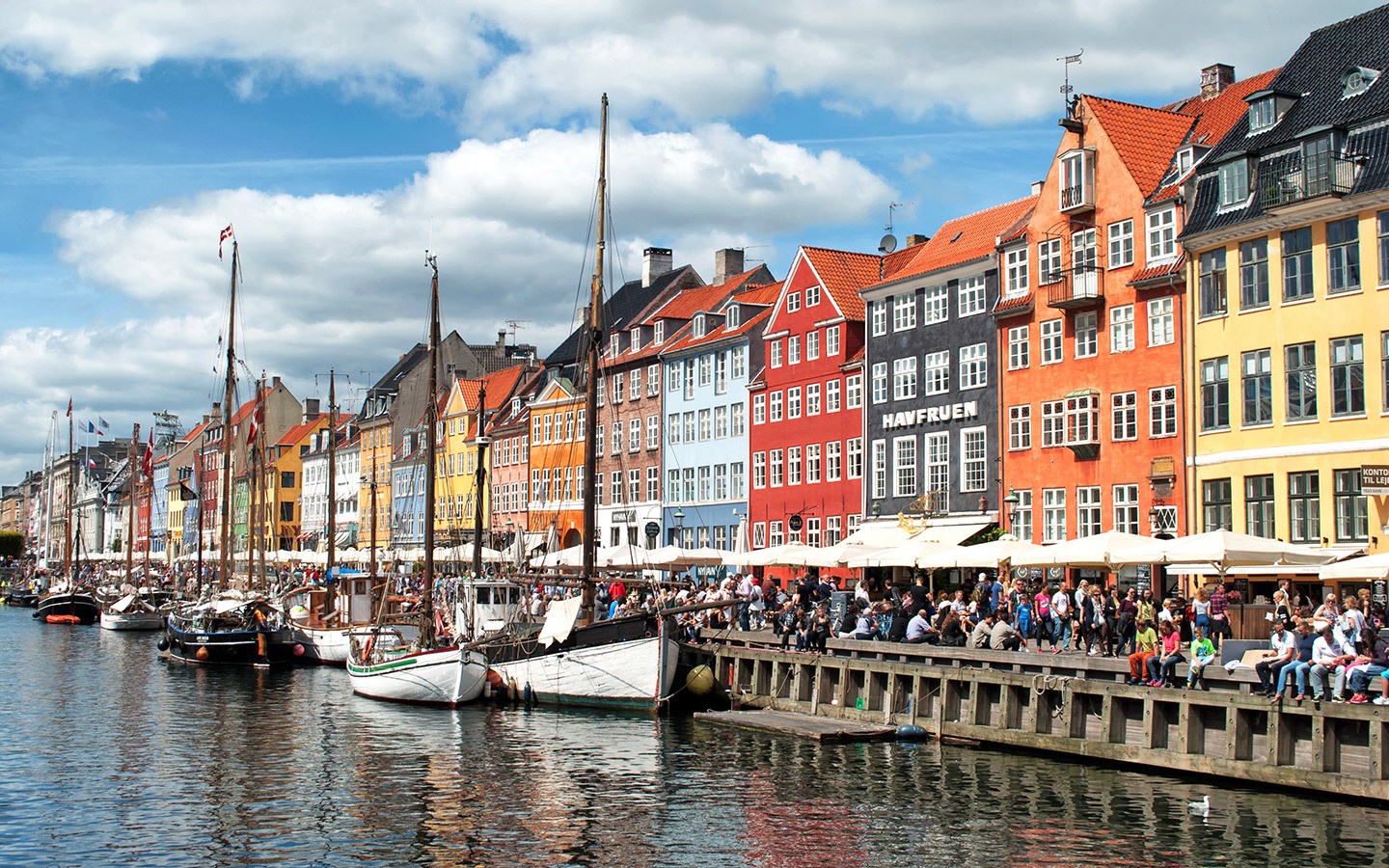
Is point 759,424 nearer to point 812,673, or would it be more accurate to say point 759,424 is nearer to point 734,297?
point 734,297

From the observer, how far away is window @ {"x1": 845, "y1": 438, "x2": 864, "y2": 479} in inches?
2376

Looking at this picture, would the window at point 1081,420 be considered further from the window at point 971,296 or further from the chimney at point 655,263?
the chimney at point 655,263

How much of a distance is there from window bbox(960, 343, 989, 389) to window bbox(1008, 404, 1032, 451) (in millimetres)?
1920

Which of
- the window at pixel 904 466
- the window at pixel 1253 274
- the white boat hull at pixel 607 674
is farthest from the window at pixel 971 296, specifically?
the white boat hull at pixel 607 674

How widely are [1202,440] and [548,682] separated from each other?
66.5ft

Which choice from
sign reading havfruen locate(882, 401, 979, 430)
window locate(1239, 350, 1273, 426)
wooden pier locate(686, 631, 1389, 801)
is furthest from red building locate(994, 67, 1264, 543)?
wooden pier locate(686, 631, 1389, 801)

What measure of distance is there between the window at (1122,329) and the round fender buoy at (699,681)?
18.1m

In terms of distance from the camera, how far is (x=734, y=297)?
243ft

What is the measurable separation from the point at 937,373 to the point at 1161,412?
11455mm

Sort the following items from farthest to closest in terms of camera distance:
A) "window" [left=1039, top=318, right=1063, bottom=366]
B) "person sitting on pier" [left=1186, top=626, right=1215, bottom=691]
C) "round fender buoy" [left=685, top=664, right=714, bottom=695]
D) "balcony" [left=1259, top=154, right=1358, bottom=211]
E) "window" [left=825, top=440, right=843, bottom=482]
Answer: "window" [left=825, top=440, right=843, bottom=482] → "window" [left=1039, top=318, right=1063, bottom=366] → "balcony" [left=1259, top=154, right=1358, bottom=211] → "round fender buoy" [left=685, top=664, right=714, bottom=695] → "person sitting on pier" [left=1186, top=626, right=1215, bottom=691]

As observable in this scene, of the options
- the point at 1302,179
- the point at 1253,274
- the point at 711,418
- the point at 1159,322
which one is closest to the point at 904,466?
the point at 1159,322

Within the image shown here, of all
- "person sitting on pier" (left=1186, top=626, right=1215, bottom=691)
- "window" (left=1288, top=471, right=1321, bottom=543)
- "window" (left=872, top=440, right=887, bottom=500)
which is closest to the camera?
"person sitting on pier" (left=1186, top=626, right=1215, bottom=691)

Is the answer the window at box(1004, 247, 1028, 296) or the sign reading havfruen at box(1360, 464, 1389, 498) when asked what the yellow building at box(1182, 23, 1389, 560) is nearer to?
the sign reading havfruen at box(1360, 464, 1389, 498)

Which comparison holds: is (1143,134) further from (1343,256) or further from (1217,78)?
(1343,256)
